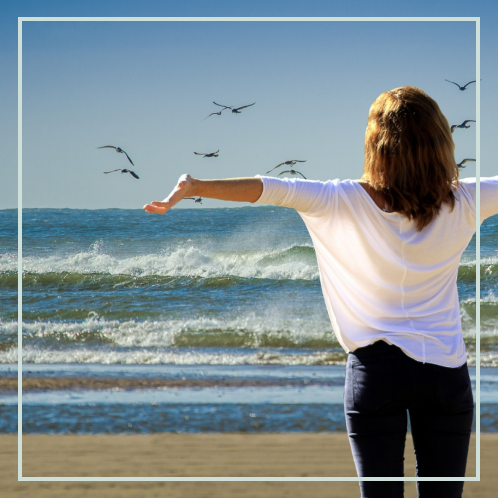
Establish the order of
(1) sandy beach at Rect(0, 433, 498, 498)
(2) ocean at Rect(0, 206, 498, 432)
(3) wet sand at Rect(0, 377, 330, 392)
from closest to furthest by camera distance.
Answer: (1) sandy beach at Rect(0, 433, 498, 498), (2) ocean at Rect(0, 206, 498, 432), (3) wet sand at Rect(0, 377, 330, 392)

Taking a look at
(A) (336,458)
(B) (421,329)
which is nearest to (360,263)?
(B) (421,329)

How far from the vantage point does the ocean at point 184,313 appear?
394 centimetres

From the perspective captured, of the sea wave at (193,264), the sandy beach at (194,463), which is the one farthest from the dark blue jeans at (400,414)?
the sea wave at (193,264)

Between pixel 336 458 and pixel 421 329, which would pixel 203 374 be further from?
pixel 421 329

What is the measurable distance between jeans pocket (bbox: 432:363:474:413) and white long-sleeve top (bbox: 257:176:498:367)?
0.01 m

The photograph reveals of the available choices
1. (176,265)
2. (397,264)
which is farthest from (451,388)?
(176,265)

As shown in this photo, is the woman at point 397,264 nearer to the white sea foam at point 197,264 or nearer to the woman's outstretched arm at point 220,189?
the woman's outstretched arm at point 220,189

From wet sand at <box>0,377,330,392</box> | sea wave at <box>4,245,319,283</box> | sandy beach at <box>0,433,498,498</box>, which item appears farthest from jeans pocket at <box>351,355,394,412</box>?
sea wave at <box>4,245,319,283</box>

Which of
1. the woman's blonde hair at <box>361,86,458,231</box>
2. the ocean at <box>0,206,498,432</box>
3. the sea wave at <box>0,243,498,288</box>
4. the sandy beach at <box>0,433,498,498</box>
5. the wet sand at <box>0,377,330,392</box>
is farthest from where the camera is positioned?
the sea wave at <box>0,243,498,288</box>

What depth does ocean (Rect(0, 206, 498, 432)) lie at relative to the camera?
3936mm

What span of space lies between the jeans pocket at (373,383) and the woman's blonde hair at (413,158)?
24 centimetres

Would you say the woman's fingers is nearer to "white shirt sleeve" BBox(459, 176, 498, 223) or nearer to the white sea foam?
"white shirt sleeve" BBox(459, 176, 498, 223)

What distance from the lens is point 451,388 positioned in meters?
1.01

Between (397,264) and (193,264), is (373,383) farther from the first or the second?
(193,264)
